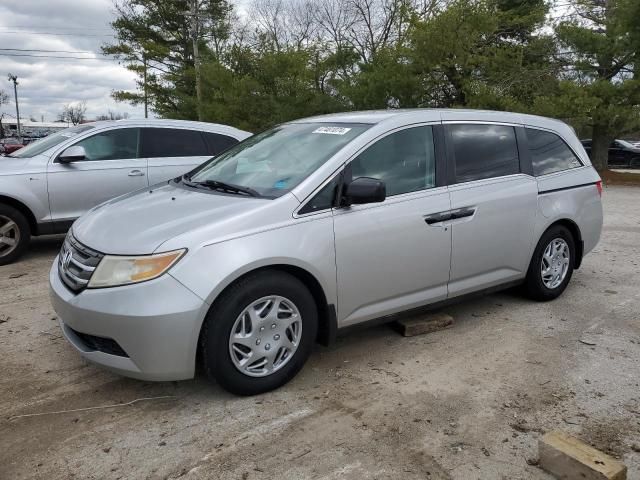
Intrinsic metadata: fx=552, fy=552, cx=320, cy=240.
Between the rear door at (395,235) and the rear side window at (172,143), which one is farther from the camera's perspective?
the rear side window at (172,143)

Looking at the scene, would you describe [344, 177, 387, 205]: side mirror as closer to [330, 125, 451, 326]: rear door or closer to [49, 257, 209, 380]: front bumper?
[330, 125, 451, 326]: rear door

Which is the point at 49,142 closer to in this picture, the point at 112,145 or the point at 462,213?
the point at 112,145

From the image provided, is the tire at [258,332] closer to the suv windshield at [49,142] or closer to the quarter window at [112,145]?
the quarter window at [112,145]

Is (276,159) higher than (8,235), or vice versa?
(276,159)

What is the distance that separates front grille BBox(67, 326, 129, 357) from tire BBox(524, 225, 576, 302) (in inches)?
135

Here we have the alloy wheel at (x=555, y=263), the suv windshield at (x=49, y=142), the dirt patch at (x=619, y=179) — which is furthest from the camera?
the dirt patch at (x=619, y=179)

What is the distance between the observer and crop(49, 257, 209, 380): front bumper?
290 centimetres

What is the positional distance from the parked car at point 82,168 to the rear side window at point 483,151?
165 inches

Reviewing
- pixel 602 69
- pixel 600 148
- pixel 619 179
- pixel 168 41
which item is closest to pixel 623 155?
pixel 600 148

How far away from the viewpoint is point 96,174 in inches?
266

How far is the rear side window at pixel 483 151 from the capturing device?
4.21 m

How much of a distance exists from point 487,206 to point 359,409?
1.95 metres

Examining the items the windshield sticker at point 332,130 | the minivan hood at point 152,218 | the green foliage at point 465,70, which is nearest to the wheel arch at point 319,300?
the minivan hood at point 152,218

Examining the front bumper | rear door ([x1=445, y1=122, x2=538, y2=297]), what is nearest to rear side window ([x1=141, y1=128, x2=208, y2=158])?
rear door ([x1=445, y1=122, x2=538, y2=297])
